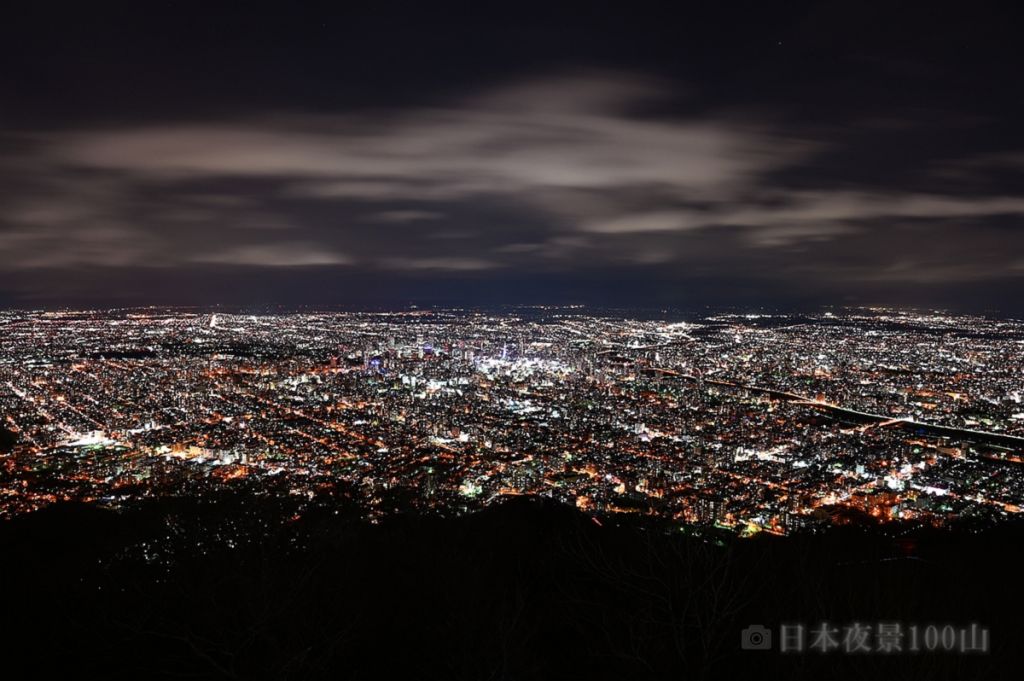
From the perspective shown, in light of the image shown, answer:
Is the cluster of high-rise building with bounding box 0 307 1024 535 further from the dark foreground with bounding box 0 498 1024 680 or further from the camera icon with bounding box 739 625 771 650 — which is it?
the camera icon with bounding box 739 625 771 650

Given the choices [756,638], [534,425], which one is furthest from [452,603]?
[534,425]

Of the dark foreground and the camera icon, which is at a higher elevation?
the camera icon

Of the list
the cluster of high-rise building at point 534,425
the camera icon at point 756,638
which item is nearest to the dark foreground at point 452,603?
the camera icon at point 756,638

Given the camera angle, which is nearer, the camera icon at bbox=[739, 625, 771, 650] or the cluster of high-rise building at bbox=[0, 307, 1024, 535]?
the camera icon at bbox=[739, 625, 771, 650]

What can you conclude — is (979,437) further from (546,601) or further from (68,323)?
(68,323)

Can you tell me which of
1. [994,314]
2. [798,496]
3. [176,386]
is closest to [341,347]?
[176,386]

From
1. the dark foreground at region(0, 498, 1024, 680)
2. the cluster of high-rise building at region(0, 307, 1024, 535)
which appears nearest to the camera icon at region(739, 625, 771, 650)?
the dark foreground at region(0, 498, 1024, 680)
